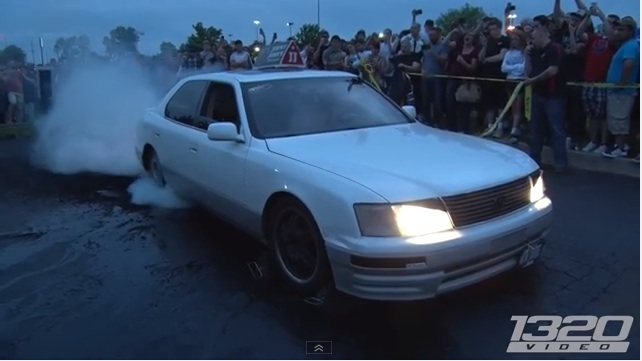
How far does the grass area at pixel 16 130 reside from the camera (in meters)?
13.4

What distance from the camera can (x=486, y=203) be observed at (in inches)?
152

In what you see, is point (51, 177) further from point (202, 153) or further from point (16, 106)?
point (16, 106)

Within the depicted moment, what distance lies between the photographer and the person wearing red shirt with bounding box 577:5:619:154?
8.16 metres

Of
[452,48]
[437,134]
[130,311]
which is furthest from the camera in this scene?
[452,48]

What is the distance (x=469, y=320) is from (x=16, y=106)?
538 inches

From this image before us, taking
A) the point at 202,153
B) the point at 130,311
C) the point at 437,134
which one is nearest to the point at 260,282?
the point at 130,311

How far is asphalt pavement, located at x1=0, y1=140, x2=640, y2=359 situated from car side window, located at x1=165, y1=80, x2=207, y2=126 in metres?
1.01

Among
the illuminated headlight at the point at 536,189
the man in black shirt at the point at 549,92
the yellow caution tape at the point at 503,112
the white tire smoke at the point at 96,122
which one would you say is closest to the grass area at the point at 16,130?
the white tire smoke at the point at 96,122

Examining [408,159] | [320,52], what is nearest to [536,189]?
[408,159]

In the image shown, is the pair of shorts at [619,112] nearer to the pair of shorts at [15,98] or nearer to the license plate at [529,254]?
the license plate at [529,254]

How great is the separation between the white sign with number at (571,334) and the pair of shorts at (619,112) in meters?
4.61

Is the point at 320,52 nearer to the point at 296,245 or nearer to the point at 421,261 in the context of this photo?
the point at 296,245

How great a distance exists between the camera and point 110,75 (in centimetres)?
1155

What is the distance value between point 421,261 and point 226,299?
1487 mm
